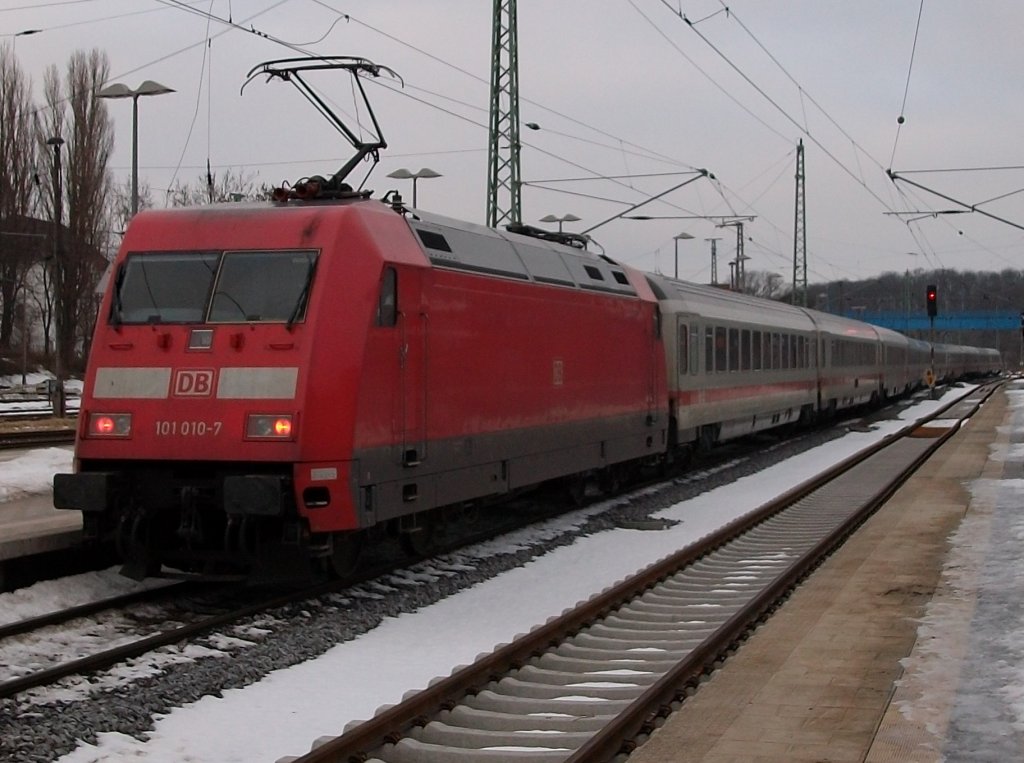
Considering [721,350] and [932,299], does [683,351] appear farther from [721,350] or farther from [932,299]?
[932,299]

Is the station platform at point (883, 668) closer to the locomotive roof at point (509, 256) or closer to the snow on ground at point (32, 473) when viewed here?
the locomotive roof at point (509, 256)

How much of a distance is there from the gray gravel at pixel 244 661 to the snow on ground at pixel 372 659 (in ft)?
0.39

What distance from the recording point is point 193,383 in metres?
9.97

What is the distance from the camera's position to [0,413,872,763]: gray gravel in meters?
6.67

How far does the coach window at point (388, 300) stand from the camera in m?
10.3

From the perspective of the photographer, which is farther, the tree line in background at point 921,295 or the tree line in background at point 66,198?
the tree line in background at point 921,295

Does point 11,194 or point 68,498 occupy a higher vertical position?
point 11,194

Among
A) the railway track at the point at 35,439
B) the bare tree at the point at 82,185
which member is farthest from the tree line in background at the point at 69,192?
the railway track at the point at 35,439

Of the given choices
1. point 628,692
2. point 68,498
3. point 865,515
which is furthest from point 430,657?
point 865,515

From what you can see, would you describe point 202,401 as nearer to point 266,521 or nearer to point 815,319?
point 266,521

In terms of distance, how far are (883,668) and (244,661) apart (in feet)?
13.5

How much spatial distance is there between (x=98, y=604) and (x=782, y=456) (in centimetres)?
1850

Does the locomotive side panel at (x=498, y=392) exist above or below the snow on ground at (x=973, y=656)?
above

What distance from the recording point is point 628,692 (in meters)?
7.41
